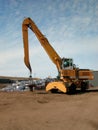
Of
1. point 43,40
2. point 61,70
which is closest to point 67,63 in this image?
point 61,70

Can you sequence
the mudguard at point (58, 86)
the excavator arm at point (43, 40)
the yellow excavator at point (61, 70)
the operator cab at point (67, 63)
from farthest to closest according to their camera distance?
the operator cab at point (67, 63) < the excavator arm at point (43, 40) < the yellow excavator at point (61, 70) < the mudguard at point (58, 86)

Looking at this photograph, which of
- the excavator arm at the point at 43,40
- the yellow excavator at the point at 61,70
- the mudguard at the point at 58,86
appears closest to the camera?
the mudguard at the point at 58,86

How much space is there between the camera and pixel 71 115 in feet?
54.9

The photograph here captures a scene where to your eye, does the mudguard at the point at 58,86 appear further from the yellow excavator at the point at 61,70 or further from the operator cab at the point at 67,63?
the operator cab at the point at 67,63

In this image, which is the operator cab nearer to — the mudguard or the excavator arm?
the excavator arm

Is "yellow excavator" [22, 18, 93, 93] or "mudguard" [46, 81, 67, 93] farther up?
"yellow excavator" [22, 18, 93, 93]

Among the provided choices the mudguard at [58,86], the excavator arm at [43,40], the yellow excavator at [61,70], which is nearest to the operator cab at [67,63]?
the yellow excavator at [61,70]

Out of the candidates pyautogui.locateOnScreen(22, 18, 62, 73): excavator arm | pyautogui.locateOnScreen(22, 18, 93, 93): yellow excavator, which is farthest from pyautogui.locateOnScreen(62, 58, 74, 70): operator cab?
pyautogui.locateOnScreen(22, 18, 62, 73): excavator arm

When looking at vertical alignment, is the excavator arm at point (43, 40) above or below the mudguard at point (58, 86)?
above

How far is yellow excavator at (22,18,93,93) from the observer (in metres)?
30.9

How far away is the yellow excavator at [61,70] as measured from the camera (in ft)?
101

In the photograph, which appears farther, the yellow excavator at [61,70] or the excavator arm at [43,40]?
the excavator arm at [43,40]

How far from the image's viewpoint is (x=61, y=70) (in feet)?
105

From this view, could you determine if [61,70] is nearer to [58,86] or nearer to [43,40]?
[58,86]
